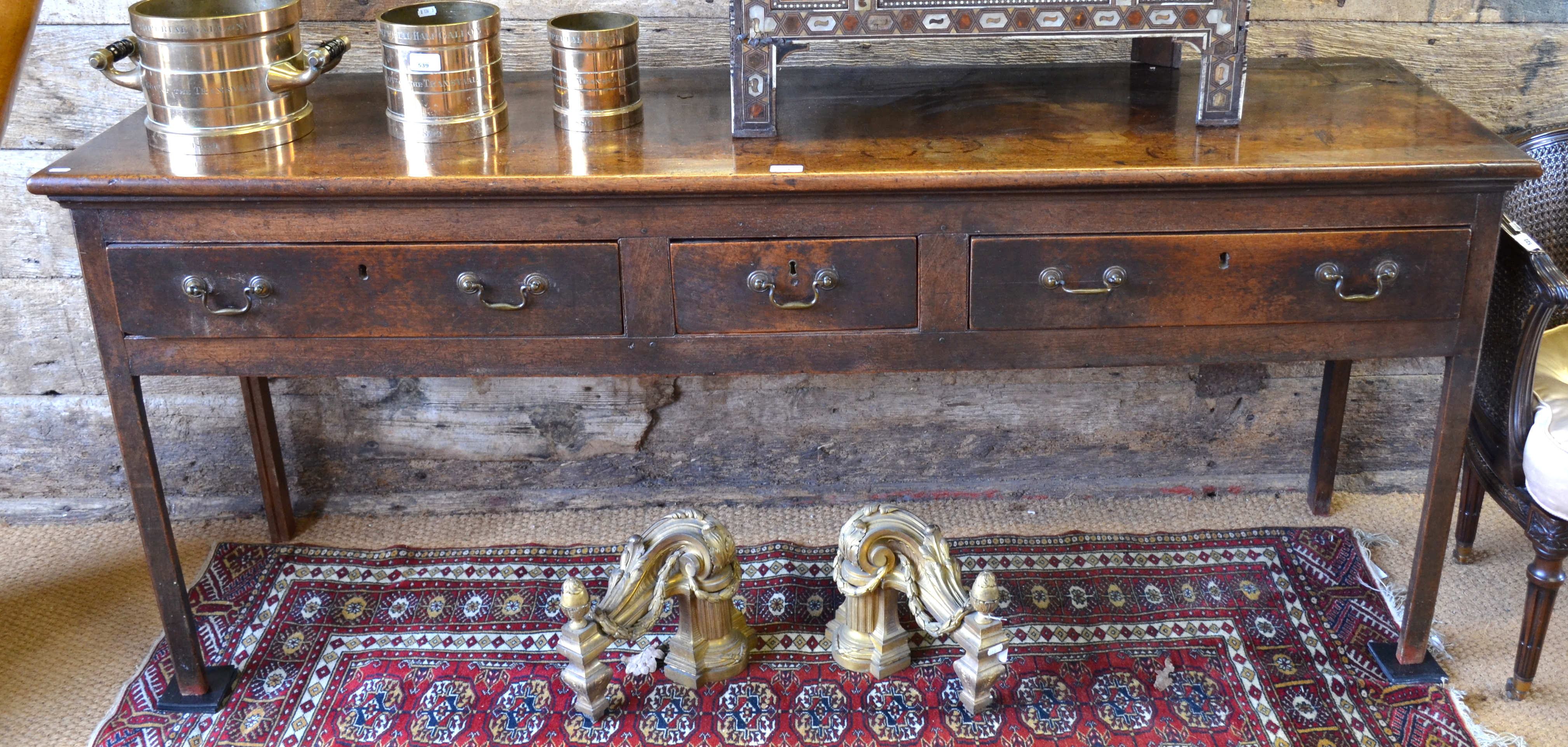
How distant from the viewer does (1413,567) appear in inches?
80.7

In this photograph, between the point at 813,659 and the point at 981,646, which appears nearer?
the point at 981,646

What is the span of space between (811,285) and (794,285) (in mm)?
24

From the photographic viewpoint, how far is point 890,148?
1.77 m

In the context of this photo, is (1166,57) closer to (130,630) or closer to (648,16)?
(648,16)

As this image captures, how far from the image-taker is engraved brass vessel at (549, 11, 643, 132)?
189 centimetres

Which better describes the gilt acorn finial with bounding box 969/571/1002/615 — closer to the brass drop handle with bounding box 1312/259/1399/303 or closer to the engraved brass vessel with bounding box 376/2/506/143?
the brass drop handle with bounding box 1312/259/1399/303

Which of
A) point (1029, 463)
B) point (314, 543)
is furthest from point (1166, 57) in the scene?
point (314, 543)

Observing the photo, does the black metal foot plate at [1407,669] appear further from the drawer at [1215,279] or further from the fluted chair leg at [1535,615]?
the drawer at [1215,279]

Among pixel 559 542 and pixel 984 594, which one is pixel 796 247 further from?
pixel 559 542

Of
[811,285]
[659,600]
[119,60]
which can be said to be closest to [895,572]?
[659,600]

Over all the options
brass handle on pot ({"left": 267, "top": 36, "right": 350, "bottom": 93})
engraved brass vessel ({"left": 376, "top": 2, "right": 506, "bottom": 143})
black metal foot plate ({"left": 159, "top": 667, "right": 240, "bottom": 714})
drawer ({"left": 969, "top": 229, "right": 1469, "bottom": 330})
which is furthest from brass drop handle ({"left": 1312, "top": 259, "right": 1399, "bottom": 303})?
black metal foot plate ({"left": 159, "top": 667, "right": 240, "bottom": 714})

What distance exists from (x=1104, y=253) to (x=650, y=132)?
70cm

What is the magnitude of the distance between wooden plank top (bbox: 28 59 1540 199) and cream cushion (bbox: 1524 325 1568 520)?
41 centimetres

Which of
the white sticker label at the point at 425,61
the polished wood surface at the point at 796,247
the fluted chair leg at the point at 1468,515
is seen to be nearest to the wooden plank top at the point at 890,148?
the polished wood surface at the point at 796,247
